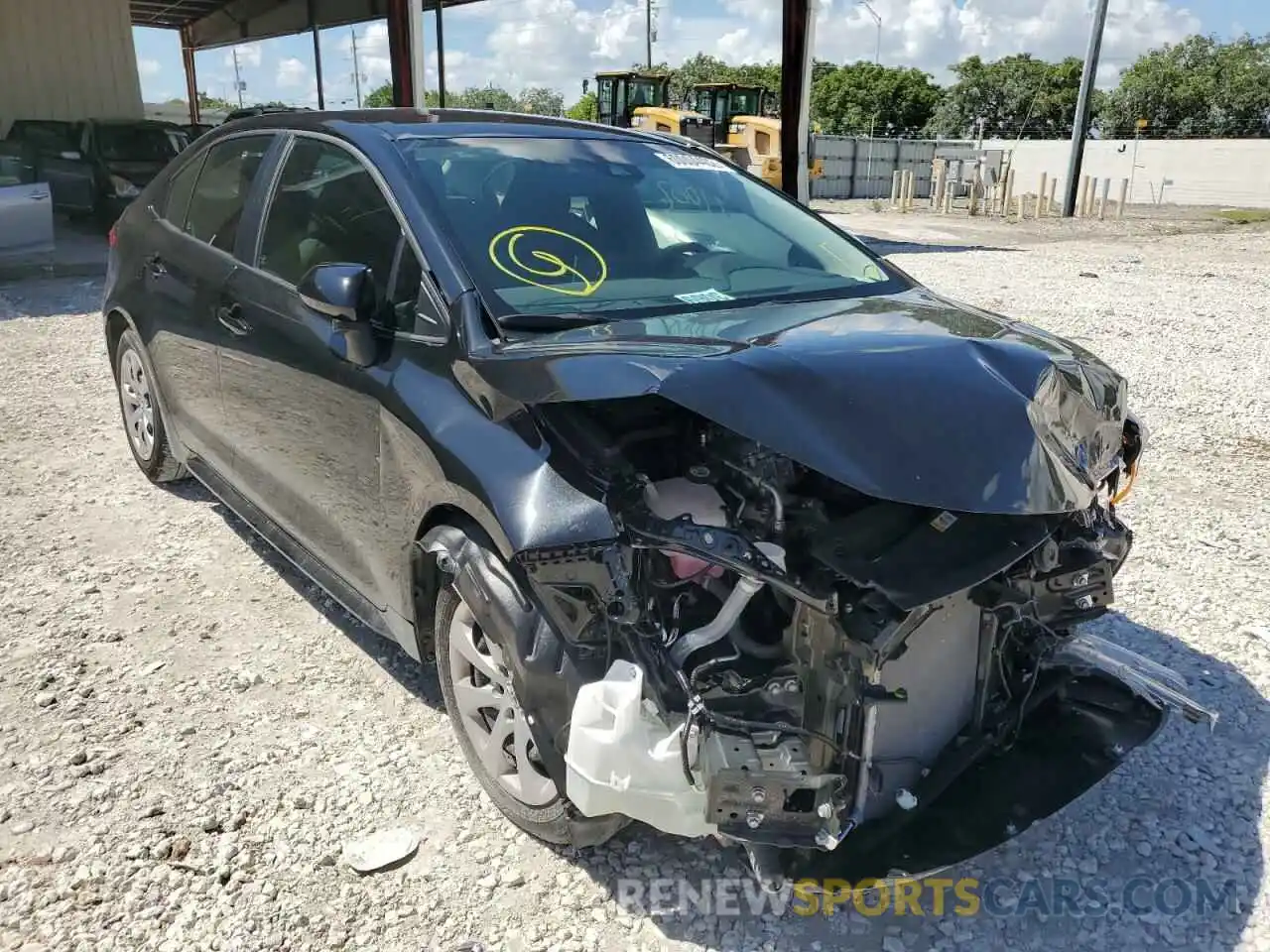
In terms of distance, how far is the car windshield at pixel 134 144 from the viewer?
47.2 ft

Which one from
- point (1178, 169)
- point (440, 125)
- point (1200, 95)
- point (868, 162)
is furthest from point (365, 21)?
point (1200, 95)

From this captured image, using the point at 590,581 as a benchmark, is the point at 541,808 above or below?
below

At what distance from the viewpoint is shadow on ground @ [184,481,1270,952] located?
245cm

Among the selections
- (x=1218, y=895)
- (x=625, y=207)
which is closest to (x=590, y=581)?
(x=625, y=207)

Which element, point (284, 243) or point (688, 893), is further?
point (284, 243)

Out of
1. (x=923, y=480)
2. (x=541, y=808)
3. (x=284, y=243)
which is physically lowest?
(x=541, y=808)

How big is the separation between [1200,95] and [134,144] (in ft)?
206

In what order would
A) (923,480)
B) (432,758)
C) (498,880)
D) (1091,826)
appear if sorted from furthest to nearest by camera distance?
(432,758), (1091,826), (498,880), (923,480)

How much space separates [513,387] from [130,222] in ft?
11.8

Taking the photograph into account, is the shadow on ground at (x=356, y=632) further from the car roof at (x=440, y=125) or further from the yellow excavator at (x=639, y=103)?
the yellow excavator at (x=639, y=103)

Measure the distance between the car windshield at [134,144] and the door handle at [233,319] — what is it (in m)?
12.5

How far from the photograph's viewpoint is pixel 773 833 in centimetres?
216

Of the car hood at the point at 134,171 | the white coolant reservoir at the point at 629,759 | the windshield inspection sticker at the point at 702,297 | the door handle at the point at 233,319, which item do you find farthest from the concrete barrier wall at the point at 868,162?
the white coolant reservoir at the point at 629,759

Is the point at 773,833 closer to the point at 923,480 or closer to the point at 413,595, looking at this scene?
the point at 923,480
